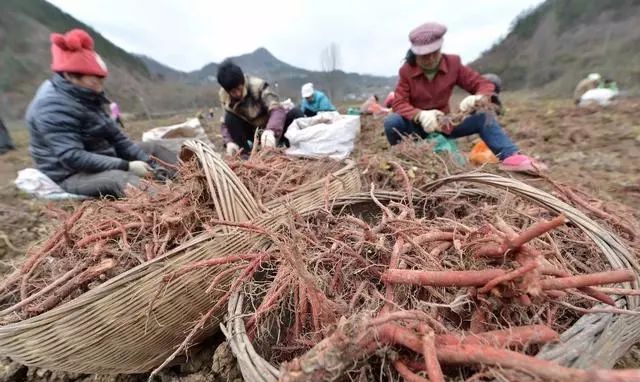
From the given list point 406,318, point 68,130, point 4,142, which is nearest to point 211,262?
point 406,318

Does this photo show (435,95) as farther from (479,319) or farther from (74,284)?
(74,284)

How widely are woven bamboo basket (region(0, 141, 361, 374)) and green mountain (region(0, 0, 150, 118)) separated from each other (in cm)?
2367

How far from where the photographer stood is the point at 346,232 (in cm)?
97

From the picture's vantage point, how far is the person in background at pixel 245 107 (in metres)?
2.55

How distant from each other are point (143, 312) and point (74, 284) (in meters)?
0.23

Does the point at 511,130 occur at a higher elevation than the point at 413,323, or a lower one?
lower

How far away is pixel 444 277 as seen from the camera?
0.64 meters

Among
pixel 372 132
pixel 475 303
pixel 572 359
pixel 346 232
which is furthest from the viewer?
pixel 372 132

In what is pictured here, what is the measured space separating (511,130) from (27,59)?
100 feet

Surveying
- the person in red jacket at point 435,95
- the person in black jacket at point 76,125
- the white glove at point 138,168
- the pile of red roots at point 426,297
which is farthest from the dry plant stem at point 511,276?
the white glove at point 138,168

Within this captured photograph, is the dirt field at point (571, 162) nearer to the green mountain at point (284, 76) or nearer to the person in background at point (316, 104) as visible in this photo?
the person in background at point (316, 104)

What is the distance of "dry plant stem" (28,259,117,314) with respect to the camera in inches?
35.6

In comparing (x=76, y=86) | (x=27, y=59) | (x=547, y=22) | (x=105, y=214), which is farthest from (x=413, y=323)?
(x=27, y=59)

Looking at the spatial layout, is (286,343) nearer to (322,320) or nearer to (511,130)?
(322,320)
